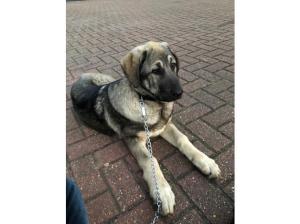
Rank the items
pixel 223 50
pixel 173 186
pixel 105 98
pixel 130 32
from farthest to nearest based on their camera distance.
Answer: pixel 130 32, pixel 223 50, pixel 105 98, pixel 173 186

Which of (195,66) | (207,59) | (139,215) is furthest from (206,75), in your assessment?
(139,215)

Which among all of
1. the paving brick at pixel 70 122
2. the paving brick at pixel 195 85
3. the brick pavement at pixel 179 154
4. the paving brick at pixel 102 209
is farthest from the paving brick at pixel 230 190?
the paving brick at pixel 70 122

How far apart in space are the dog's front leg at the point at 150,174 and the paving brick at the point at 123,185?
126 mm

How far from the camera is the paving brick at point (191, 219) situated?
1.70 metres

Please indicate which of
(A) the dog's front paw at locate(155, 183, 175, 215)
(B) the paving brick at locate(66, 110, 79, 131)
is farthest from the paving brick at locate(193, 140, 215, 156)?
(B) the paving brick at locate(66, 110, 79, 131)

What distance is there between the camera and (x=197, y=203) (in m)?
1.82

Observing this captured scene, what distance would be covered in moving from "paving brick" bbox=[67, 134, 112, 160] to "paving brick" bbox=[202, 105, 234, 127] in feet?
3.81

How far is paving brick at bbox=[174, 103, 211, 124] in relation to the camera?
2.78 metres

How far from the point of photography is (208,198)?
185 cm
